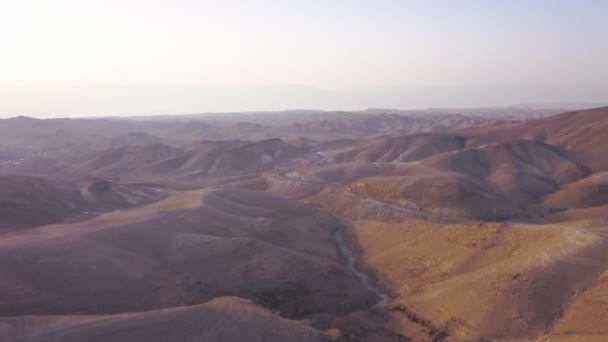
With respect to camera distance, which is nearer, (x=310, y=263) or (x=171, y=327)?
(x=171, y=327)

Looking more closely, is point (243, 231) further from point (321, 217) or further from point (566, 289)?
point (566, 289)

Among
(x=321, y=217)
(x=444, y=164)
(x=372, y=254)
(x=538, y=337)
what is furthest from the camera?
(x=444, y=164)

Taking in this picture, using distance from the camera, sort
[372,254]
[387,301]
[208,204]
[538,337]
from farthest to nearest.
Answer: [208,204], [372,254], [387,301], [538,337]

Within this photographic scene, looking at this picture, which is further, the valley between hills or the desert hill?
the valley between hills

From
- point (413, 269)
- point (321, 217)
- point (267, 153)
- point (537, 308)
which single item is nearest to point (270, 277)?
point (413, 269)

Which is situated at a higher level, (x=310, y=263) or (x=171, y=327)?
(x=171, y=327)

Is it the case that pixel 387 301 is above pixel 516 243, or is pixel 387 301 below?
below

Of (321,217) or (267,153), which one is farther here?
(267,153)

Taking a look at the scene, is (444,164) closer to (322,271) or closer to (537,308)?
(322,271)

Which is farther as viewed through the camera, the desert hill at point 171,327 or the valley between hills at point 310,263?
the valley between hills at point 310,263
